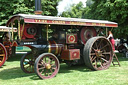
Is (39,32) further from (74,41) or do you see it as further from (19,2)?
(19,2)

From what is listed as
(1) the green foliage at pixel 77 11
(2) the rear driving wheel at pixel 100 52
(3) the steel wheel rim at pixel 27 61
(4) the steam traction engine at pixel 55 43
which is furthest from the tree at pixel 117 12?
(1) the green foliage at pixel 77 11

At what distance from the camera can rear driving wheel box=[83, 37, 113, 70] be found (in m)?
7.03

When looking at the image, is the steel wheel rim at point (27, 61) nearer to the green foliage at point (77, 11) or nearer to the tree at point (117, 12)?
the tree at point (117, 12)

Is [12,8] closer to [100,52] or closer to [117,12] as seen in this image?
[117,12]

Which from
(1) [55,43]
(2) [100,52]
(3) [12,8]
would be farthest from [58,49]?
(3) [12,8]

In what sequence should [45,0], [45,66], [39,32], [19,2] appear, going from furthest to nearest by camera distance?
[45,0], [19,2], [39,32], [45,66]

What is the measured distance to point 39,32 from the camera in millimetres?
6625

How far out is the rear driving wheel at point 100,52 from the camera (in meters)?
7.03

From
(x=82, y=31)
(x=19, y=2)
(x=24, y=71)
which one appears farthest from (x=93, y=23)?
(x=19, y=2)

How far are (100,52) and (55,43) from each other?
2022 mm

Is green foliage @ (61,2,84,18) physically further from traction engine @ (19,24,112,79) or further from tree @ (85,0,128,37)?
traction engine @ (19,24,112,79)

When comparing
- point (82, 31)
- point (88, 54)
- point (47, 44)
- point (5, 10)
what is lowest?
point (88, 54)

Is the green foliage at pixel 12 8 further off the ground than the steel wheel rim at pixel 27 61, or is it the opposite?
the green foliage at pixel 12 8

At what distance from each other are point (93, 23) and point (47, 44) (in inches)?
86.1
